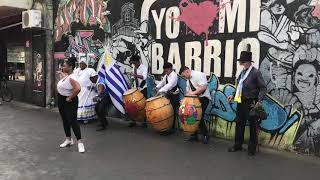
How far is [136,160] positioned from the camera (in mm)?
7516

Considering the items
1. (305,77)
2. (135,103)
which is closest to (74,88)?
(135,103)

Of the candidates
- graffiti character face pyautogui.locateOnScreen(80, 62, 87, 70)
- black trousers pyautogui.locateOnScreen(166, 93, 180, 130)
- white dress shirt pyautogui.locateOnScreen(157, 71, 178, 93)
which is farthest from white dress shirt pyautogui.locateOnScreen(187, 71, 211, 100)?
graffiti character face pyautogui.locateOnScreen(80, 62, 87, 70)

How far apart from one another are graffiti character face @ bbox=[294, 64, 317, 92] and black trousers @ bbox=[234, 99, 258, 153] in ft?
2.67

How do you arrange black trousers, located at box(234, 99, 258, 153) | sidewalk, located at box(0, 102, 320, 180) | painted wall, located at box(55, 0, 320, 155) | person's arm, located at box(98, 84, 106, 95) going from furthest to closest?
1. person's arm, located at box(98, 84, 106, 95)
2. black trousers, located at box(234, 99, 258, 153)
3. painted wall, located at box(55, 0, 320, 155)
4. sidewalk, located at box(0, 102, 320, 180)

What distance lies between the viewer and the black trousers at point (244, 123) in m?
7.70

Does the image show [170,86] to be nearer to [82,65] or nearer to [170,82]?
[170,82]

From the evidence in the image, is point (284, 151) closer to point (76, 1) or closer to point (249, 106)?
point (249, 106)

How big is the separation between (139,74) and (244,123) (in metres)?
3.38

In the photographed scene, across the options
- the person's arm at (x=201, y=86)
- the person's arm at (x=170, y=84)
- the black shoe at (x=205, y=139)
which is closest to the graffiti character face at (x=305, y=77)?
the person's arm at (x=201, y=86)

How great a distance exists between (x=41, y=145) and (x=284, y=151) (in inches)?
186

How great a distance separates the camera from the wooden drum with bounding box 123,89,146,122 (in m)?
10.0

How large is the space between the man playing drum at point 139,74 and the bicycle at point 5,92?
25.3 ft

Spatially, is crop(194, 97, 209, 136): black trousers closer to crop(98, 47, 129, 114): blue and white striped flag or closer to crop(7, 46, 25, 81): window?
crop(98, 47, 129, 114): blue and white striped flag

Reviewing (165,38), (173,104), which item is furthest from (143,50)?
(173,104)
